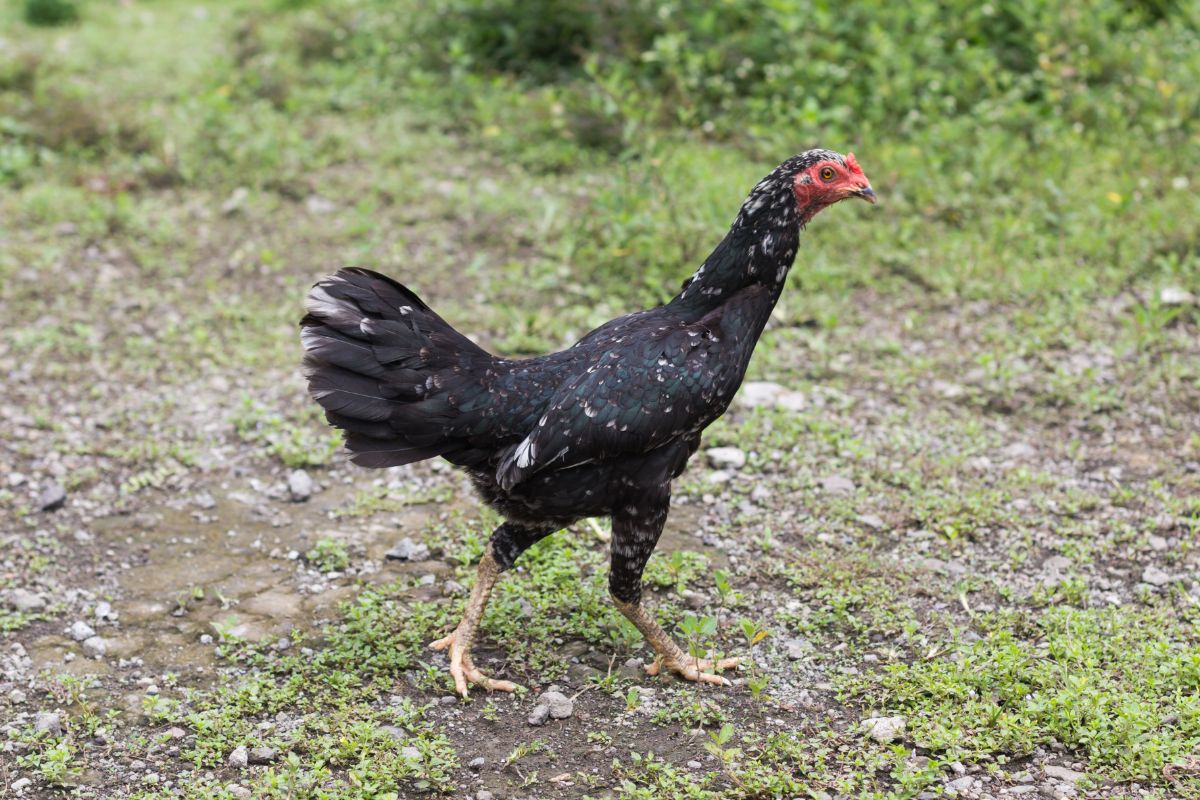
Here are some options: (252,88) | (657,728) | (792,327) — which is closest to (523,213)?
(792,327)

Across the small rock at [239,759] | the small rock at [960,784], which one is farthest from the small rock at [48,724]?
the small rock at [960,784]

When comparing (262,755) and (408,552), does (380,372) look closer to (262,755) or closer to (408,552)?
(408,552)

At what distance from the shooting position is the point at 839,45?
935 centimetres

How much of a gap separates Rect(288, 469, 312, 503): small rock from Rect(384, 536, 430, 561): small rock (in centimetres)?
71

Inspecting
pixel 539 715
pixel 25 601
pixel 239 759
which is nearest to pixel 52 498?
pixel 25 601

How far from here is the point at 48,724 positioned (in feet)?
15.6

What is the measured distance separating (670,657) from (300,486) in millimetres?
2387

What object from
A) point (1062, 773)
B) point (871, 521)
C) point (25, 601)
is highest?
point (871, 521)

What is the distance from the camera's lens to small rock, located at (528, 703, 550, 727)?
16.0 ft

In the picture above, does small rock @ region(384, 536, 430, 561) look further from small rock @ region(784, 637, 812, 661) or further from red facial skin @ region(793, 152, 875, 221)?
red facial skin @ region(793, 152, 875, 221)

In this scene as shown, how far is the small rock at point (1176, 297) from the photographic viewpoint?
7711 millimetres

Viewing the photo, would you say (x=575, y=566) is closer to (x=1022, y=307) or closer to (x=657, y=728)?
(x=657, y=728)

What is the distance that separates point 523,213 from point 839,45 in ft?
9.22

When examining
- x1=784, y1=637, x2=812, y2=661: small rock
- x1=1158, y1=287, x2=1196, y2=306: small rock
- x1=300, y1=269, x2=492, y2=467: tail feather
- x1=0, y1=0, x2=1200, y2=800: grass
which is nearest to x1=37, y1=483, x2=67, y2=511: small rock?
x1=0, y1=0, x2=1200, y2=800: grass
